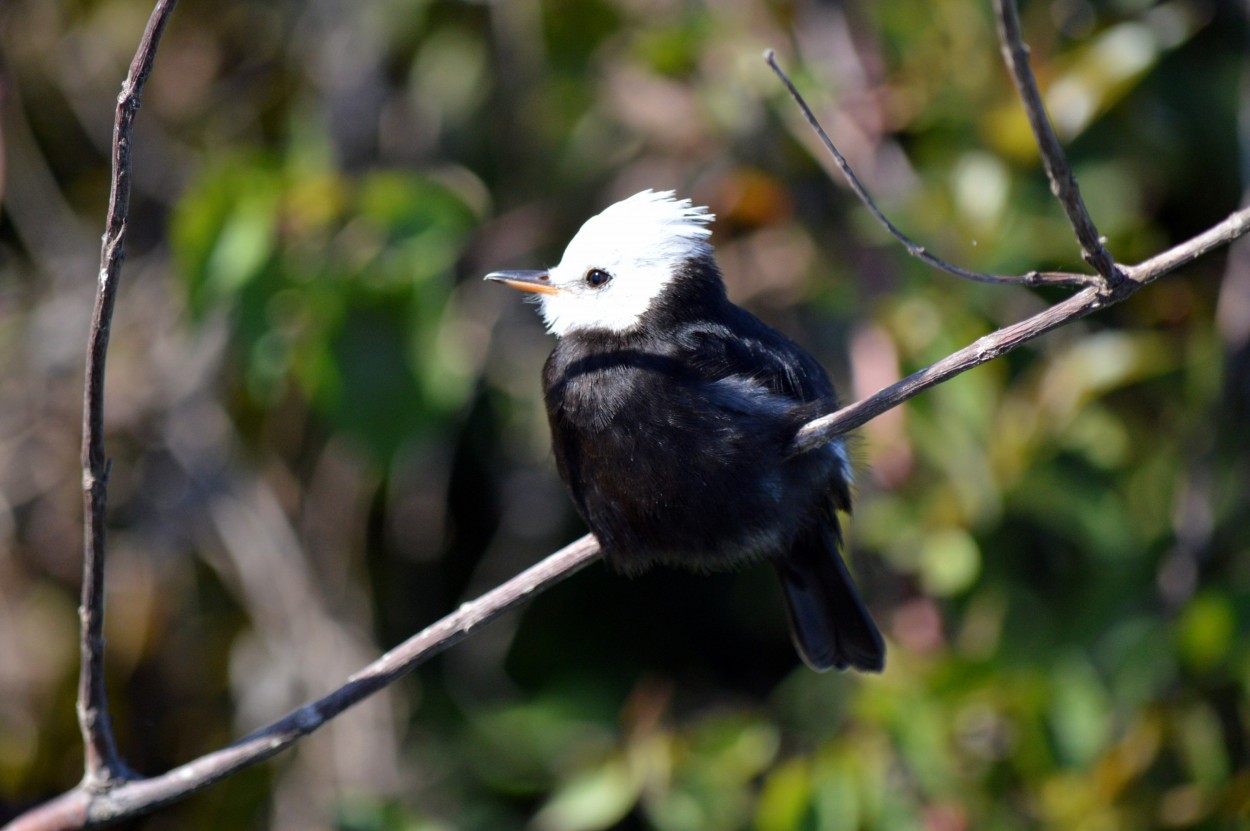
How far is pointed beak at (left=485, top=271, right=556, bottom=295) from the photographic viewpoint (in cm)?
320

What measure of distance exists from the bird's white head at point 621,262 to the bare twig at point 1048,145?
1312 mm

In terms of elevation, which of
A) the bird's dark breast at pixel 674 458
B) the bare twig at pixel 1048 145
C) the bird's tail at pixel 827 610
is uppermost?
the bare twig at pixel 1048 145

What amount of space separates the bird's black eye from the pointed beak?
102mm

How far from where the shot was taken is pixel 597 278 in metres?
3.19

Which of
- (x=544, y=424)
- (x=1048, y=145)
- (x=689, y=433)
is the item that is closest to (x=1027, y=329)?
(x=1048, y=145)

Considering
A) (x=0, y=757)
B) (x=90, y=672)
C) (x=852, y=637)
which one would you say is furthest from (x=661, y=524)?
(x=0, y=757)

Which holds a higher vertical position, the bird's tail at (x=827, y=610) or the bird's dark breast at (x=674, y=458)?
the bird's dark breast at (x=674, y=458)

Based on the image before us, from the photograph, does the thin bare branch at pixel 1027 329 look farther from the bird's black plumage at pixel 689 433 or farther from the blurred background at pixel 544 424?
the blurred background at pixel 544 424

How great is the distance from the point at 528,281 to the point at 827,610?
1212mm

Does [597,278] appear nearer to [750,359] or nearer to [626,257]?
[626,257]

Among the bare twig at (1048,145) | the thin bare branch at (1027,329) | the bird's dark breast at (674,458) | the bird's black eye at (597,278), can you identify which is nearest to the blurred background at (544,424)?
the bird's dark breast at (674,458)

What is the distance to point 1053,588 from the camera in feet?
12.9

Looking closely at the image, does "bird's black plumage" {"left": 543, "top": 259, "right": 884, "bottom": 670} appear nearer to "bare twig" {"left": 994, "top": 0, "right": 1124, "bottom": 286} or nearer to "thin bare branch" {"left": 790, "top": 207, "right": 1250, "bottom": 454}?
"thin bare branch" {"left": 790, "top": 207, "right": 1250, "bottom": 454}

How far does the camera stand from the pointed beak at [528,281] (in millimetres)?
3199
